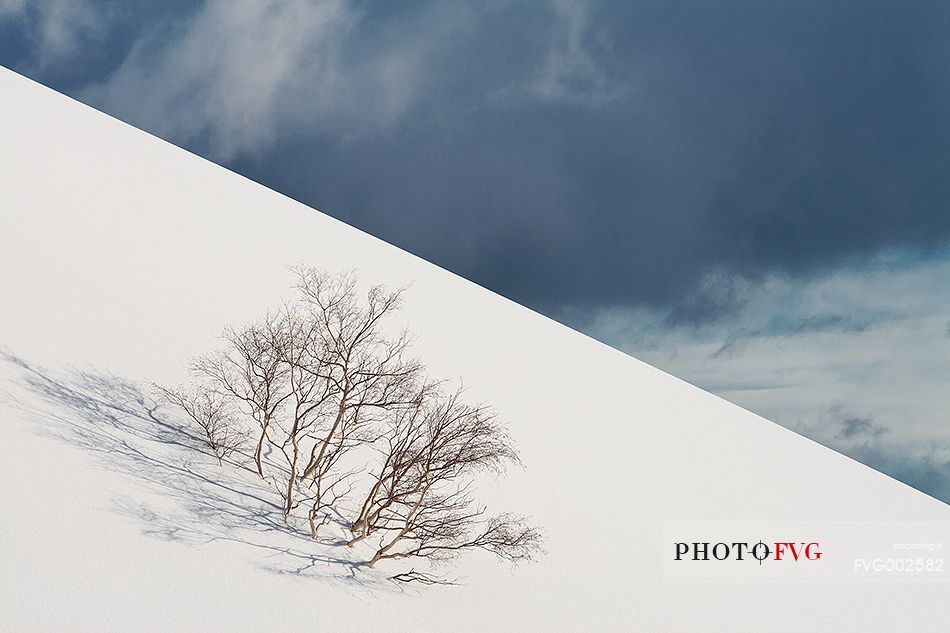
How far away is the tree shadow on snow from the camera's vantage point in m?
7.90

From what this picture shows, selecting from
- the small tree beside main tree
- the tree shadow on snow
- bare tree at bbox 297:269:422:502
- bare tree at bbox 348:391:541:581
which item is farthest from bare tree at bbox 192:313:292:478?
bare tree at bbox 348:391:541:581

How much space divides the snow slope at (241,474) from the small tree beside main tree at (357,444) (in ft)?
1.15

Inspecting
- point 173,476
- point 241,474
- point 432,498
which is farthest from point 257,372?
point 432,498

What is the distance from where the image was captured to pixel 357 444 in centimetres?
956

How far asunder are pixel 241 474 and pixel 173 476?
2.77 ft

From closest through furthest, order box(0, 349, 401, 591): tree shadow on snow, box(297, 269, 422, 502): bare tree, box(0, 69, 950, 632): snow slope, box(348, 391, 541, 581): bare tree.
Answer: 1. box(0, 69, 950, 632): snow slope
2. box(0, 349, 401, 591): tree shadow on snow
3. box(348, 391, 541, 581): bare tree
4. box(297, 269, 422, 502): bare tree

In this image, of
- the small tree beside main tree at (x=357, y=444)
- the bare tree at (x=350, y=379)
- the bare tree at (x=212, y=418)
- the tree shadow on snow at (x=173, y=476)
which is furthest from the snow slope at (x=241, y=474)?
the bare tree at (x=350, y=379)

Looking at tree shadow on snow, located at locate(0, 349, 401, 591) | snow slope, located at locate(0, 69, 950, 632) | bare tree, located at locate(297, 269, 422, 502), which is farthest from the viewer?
bare tree, located at locate(297, 269, 422, 502)

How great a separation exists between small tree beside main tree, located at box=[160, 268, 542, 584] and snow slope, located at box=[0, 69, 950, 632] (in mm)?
349

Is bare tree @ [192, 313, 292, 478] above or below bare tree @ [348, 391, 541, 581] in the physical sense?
above

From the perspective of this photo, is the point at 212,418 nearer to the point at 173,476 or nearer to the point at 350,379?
the point at 173,476

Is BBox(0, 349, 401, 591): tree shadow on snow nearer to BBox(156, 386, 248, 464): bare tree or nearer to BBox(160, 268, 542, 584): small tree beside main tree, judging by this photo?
BBox(156, 386, 248, 464): bare tree

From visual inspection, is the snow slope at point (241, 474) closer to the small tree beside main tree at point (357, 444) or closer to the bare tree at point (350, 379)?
the small tree beside main tree at point (357, 444)

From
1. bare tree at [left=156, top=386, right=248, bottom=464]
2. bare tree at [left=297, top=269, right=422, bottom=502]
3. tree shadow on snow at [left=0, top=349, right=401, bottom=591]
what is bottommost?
tree shadow on snow at [left=0, top=349, right=401, bottom=591]
